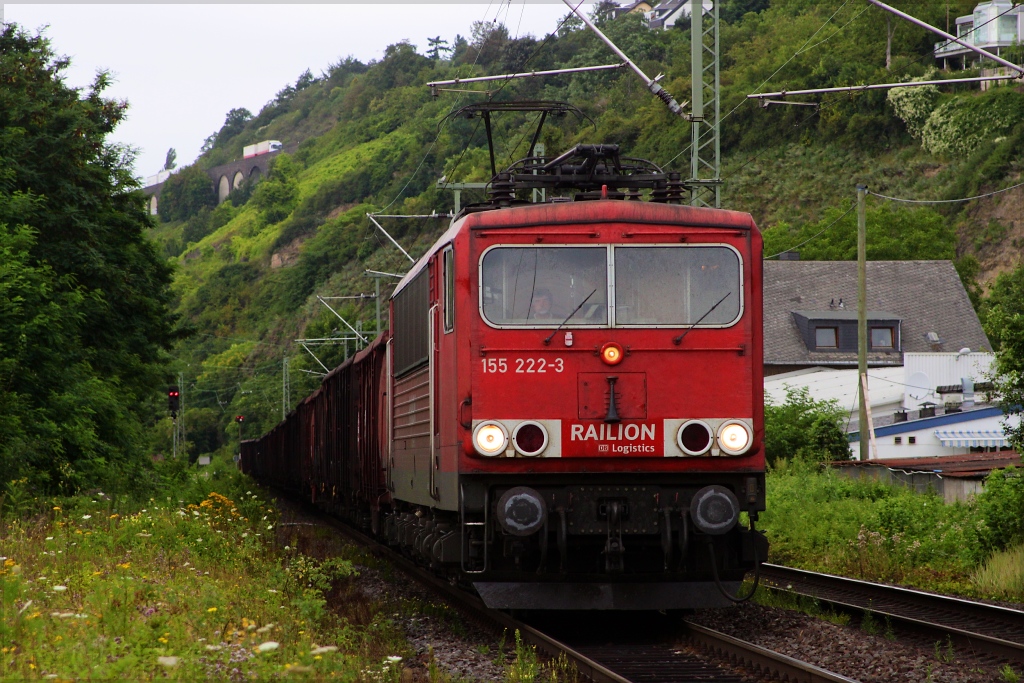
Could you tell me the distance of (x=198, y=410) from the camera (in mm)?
106250

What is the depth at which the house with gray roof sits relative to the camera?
4472cm

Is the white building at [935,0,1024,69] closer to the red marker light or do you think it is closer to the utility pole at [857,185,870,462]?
the utility pole at [857,185,870,462]

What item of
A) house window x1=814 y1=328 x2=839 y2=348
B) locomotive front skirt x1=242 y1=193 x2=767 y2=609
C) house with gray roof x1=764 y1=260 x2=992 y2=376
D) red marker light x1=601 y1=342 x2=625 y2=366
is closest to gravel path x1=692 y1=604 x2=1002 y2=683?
locomotive front skirt x1=242 y1=193 x2=767 y2=609

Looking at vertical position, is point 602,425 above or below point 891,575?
above

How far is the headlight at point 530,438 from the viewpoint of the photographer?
30.7 feet

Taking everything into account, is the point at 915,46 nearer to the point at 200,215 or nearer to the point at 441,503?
the point at 441,503

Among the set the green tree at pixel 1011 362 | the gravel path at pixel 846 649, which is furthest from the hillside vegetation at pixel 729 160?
the gravel path at pixel 846 649

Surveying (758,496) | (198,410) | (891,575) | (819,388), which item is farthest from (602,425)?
(198,410)

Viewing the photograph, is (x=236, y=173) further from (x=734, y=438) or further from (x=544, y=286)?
(x=734, y=438)

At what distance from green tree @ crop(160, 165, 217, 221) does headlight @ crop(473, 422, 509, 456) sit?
174670mm

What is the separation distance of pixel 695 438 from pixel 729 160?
69.2 meters

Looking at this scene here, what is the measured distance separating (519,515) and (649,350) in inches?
64.4

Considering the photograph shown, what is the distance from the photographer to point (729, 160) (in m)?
76.6

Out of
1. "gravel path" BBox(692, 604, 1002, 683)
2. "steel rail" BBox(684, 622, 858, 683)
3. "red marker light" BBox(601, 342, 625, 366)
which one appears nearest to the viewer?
"steel rail" BBox(684, 622, 858, 683)
